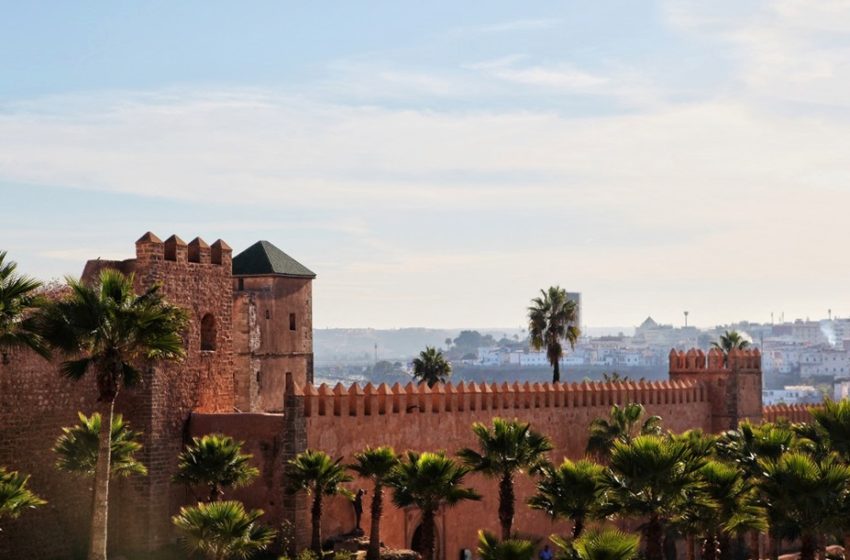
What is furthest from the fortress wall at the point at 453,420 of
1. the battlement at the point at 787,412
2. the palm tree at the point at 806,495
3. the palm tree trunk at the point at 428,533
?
the palm tree at the point at 806,495

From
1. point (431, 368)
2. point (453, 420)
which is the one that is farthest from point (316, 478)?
point (431, 368)

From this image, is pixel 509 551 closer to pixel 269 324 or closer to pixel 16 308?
pixel 16 308

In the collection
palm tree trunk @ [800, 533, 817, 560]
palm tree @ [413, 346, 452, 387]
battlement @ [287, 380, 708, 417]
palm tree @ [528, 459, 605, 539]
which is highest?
palm tree @ [413, 346, 452, 387]

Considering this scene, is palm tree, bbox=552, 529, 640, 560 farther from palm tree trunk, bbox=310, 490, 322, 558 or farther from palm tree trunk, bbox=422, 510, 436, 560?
palm tree trunk, bbox=310, 490, 322, 558

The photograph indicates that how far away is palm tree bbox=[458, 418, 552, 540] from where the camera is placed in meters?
28.5

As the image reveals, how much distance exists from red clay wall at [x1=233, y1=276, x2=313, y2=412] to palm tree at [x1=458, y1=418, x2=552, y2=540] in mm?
13419

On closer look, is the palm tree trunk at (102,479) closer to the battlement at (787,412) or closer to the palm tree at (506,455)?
the palm tree at (506,455)

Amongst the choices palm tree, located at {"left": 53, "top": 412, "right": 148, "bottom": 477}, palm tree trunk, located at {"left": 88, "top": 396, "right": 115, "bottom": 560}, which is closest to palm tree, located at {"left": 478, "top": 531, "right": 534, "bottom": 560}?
palm tree trunk, located at {"left": 88, "top": 396, "right": 115, "bottom": 560}

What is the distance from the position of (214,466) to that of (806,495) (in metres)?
12.1

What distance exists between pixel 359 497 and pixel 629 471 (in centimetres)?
803

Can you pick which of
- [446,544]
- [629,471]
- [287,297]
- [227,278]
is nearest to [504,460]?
[629,471]

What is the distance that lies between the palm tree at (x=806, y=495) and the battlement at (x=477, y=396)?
10.2m

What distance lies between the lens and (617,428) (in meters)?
39.0

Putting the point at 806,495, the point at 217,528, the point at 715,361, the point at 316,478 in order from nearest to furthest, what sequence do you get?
the point at 217,528
the point at 806,495
the point at 316,478
the point at 715,361
